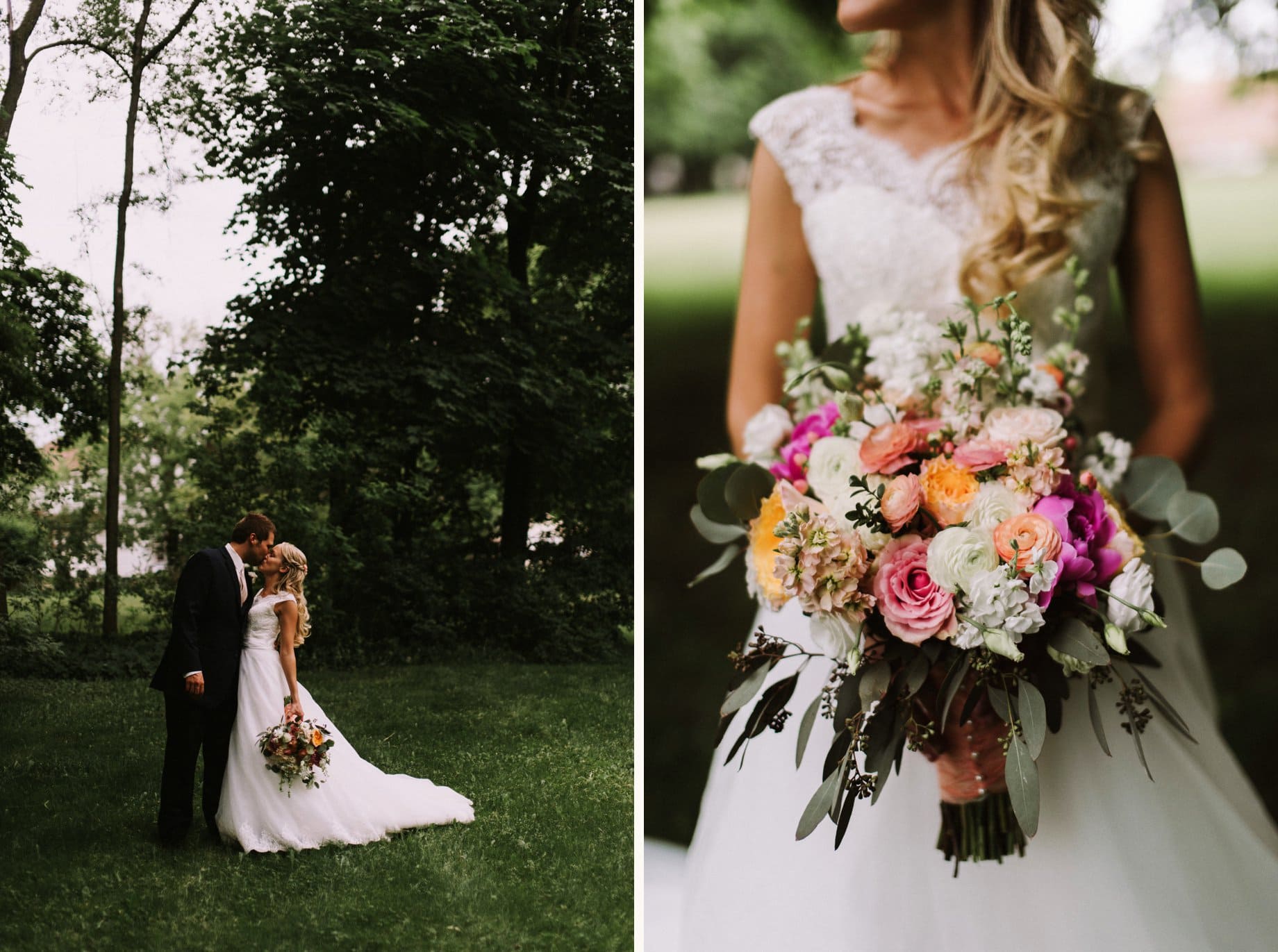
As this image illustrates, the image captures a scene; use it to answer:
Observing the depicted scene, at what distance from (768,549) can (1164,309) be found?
3.81 feet

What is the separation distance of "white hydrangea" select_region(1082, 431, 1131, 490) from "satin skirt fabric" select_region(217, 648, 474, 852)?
1955 mm

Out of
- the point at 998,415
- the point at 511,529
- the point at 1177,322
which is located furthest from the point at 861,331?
the point at 511,529

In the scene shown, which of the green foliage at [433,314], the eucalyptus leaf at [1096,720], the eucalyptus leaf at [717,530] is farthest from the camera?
the green foliage at [433,314]

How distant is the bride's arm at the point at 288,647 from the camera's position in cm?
281

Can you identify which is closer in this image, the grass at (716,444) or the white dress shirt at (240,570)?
the grass at (716,444)

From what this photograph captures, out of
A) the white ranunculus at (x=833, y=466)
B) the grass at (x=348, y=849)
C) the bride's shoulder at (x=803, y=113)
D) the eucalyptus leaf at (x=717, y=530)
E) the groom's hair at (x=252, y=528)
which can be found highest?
the bride's shoulder at (x=803, y=113)

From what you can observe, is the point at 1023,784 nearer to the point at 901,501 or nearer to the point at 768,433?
the point at 901,501

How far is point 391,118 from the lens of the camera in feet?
10.5

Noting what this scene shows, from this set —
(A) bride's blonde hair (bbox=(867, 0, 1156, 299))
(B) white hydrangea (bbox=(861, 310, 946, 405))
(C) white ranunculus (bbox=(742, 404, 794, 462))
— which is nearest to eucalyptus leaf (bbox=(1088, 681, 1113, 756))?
(B) white hydrangea (bbox=(861, 310, 946, 405))

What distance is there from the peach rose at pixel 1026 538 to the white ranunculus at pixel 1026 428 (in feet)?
0.49

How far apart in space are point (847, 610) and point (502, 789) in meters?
1.74

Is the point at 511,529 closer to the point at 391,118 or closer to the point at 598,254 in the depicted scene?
the point at 598,254

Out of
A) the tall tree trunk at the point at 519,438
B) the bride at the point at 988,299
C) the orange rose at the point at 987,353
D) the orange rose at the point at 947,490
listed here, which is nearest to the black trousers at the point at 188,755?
the tall tree trunk at the point at 519,438

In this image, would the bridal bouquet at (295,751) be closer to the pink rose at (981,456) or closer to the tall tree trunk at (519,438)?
the tall tree trunk at (519,438)
